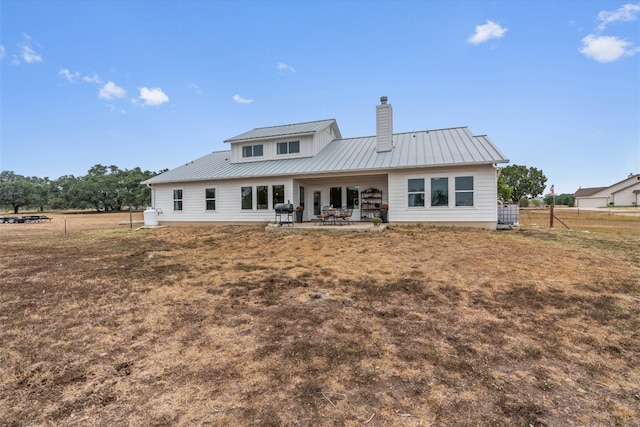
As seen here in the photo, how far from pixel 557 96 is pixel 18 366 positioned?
21.1 m

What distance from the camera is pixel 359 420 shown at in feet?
6.67

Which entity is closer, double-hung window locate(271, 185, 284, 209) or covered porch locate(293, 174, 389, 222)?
covered porch locate(293, 174, 389, 222)

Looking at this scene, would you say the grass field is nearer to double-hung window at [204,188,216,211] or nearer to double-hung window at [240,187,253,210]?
double-hung window at [240,187,253,210]

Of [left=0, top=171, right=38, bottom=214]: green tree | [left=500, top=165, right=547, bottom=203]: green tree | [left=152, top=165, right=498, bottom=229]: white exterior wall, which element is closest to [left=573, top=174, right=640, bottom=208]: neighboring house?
[left=500, top=165, right=547, bottom=203]: green tree

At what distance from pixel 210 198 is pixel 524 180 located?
57.1 meters

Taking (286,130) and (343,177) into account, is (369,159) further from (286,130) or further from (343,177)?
(286,130)

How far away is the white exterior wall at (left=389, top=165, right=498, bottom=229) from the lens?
1183 cm

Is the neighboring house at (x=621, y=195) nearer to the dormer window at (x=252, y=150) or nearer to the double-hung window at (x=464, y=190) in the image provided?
the double-hung window at (x=464, y=190)

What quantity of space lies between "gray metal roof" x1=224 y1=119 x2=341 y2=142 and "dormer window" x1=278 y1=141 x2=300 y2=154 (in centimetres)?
→ 55

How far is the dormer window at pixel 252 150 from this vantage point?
16.7m

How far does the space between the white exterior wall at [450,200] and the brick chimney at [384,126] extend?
2.50 metres

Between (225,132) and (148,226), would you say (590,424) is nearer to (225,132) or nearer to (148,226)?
(148,226)

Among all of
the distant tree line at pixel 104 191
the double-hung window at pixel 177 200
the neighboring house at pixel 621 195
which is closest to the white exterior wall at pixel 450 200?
the double-hung window at pixel 177 200

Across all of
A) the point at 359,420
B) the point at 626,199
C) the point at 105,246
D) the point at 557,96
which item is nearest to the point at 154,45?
the point at 105,246
